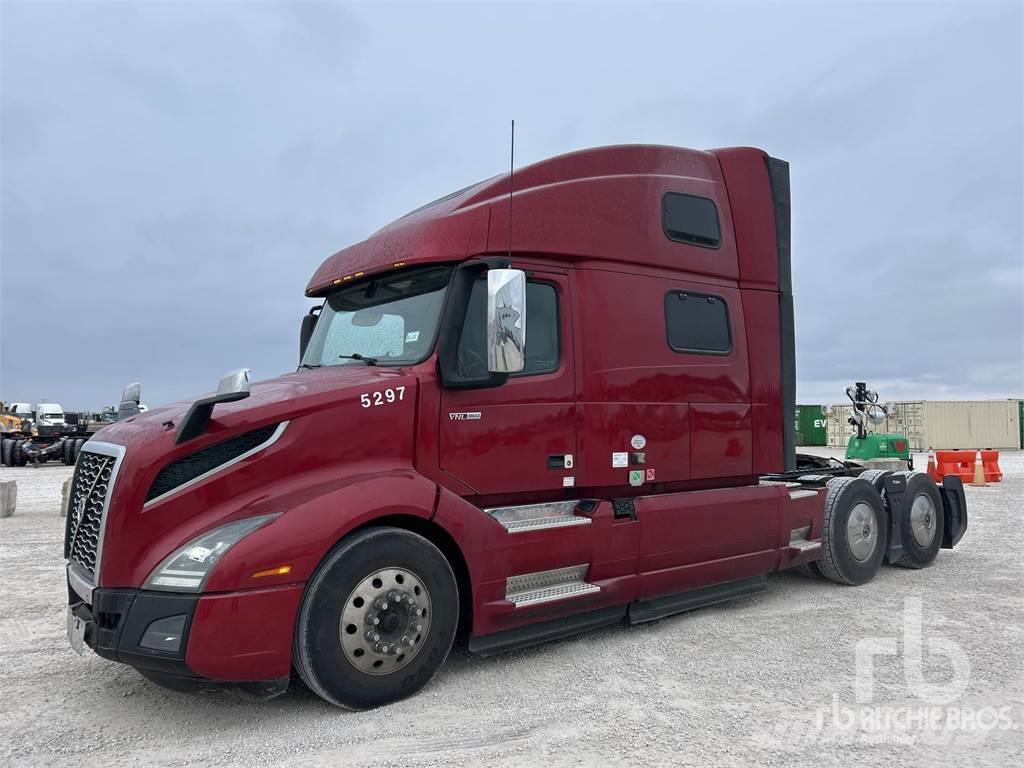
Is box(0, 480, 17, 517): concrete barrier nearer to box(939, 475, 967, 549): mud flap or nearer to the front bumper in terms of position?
the front bumper

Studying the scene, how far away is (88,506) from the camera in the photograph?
4.13m

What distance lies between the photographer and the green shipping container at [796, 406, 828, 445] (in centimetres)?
3912

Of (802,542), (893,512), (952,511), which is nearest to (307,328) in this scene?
(802,542)

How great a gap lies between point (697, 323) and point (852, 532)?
2.87 m

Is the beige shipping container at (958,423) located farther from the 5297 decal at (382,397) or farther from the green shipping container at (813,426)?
the 5297 decal at (382,397)

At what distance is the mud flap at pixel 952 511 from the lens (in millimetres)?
8469

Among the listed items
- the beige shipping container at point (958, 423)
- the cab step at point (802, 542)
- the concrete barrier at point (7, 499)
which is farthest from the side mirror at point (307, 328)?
the beige shipping container at point (958, 423)

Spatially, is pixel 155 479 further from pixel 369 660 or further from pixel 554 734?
pixel 554 734

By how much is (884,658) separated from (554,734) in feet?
8.32

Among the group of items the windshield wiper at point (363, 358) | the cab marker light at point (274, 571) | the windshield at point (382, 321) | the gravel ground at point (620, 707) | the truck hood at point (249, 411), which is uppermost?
the windshield at point (382, 321)

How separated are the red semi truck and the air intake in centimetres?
1

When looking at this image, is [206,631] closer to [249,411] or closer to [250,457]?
[250,457]

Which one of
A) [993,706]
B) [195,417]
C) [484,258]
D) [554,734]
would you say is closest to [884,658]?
[993,706]

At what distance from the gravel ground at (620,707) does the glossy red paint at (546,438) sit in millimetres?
381
